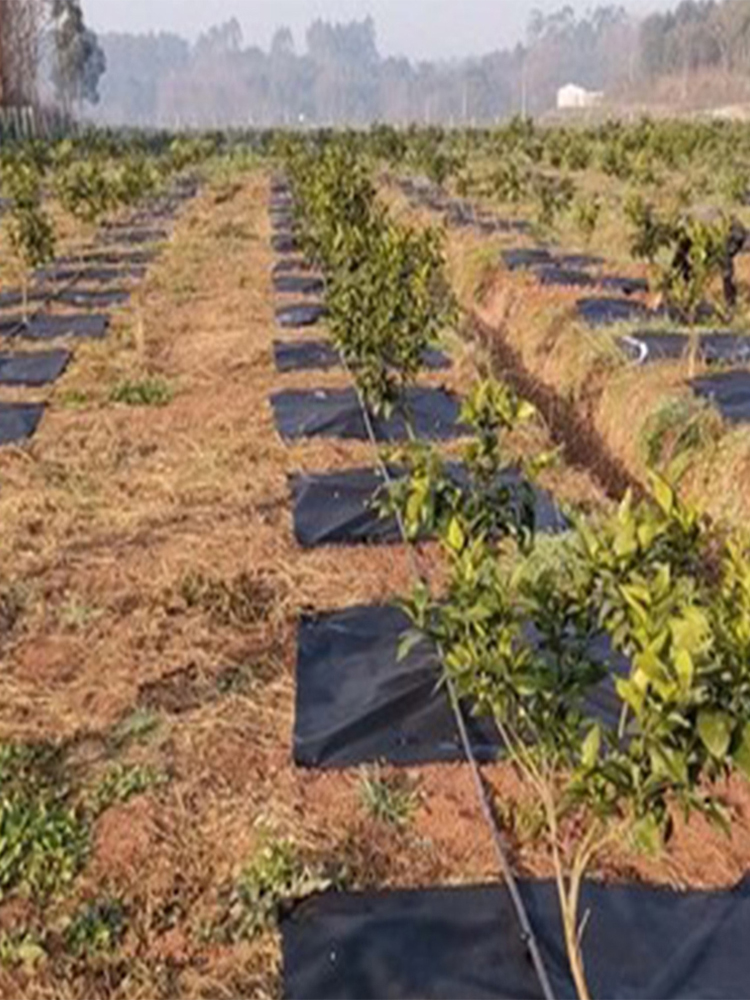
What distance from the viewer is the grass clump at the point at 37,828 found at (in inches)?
166

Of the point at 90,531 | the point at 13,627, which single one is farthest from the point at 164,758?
the point at 90,531

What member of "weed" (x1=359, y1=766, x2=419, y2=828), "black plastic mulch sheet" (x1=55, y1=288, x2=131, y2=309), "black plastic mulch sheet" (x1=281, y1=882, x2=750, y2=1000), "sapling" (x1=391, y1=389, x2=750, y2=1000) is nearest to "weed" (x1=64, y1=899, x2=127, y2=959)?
"black plastic mulch sheet" (x1=281, y1=882, x2=750, y2=1000)

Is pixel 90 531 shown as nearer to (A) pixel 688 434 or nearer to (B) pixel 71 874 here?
(B) pixel 71 874

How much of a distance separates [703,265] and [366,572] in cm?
483

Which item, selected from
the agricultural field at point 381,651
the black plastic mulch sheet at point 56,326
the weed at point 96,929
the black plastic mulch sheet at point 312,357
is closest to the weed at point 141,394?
the agricultural field at point 381,651

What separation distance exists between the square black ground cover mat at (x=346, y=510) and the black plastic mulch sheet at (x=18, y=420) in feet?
8.00

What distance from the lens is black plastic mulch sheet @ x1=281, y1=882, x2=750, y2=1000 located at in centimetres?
358

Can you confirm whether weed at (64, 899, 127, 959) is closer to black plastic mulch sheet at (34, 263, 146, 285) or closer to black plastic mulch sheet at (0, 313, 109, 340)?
black plastic mulch sheet at (0, 313, 109, 340)

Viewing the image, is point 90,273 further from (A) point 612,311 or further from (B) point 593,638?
(B) point 593,638

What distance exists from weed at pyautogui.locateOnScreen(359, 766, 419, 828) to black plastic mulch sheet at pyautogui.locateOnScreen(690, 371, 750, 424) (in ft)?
15.5

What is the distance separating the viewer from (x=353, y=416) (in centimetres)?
940

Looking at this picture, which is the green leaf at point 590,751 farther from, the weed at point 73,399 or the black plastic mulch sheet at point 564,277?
the black plastic mulch sheet at point 564,277

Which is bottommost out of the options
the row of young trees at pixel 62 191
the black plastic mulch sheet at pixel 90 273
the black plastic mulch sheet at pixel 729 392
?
the black plastic mulch sheet at pixel 90 273

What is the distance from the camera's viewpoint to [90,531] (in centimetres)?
738
